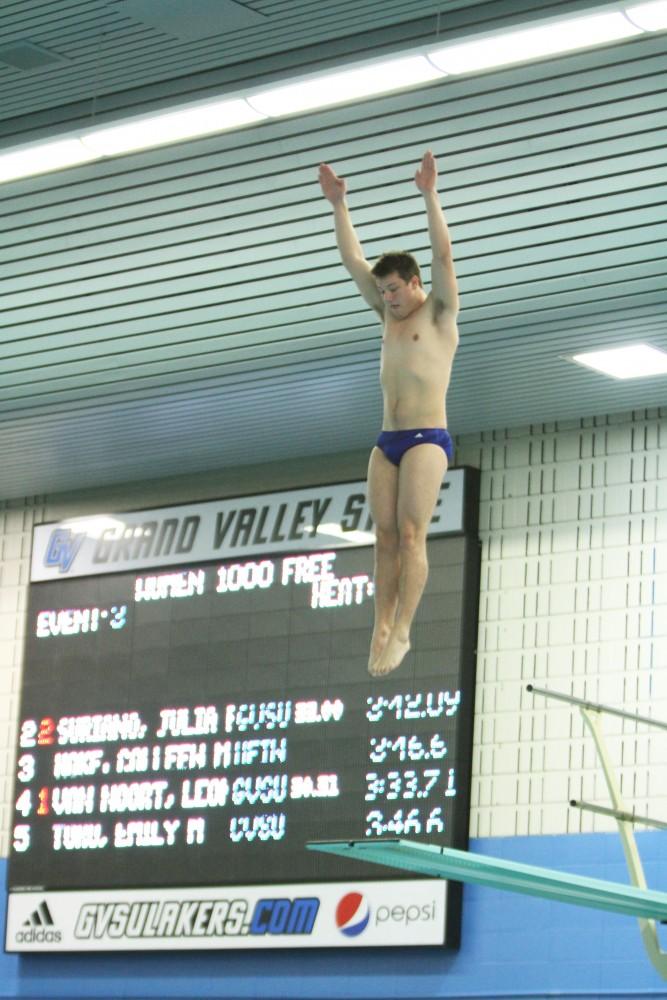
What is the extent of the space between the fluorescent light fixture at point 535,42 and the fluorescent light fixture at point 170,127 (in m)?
1.27

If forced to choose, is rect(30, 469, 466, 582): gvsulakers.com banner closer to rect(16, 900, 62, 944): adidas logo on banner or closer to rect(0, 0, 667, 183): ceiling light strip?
rect(16, 900, 62, 944): adidas logo on banner

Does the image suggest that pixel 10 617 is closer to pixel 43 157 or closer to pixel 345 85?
pixel 43 157

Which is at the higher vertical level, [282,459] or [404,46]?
[404,46]

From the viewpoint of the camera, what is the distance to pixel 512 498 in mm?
14539

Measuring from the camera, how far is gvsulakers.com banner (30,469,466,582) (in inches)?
581

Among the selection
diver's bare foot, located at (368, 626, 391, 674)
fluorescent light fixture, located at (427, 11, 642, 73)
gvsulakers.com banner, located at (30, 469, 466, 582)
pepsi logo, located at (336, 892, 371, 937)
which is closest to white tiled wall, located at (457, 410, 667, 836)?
gvsulakers.com banner, located at (30, 469, 466, 582)

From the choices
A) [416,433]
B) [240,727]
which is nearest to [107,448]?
[240,727]

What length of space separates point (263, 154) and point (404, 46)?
1346mm

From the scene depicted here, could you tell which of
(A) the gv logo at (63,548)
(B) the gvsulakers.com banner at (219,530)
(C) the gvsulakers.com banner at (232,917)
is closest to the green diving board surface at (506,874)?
(C) the gvsulakers.com banner at (232,917)

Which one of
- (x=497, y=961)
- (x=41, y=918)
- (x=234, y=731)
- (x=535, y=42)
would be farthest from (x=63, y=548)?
(x=535, y=42)

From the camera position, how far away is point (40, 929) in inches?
606

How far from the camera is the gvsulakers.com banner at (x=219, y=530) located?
48.4ft

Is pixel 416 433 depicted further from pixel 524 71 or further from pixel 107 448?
pixel 107 448

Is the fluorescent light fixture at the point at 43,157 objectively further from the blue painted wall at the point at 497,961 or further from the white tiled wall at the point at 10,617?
the white tiled wall at the point at 10,617
